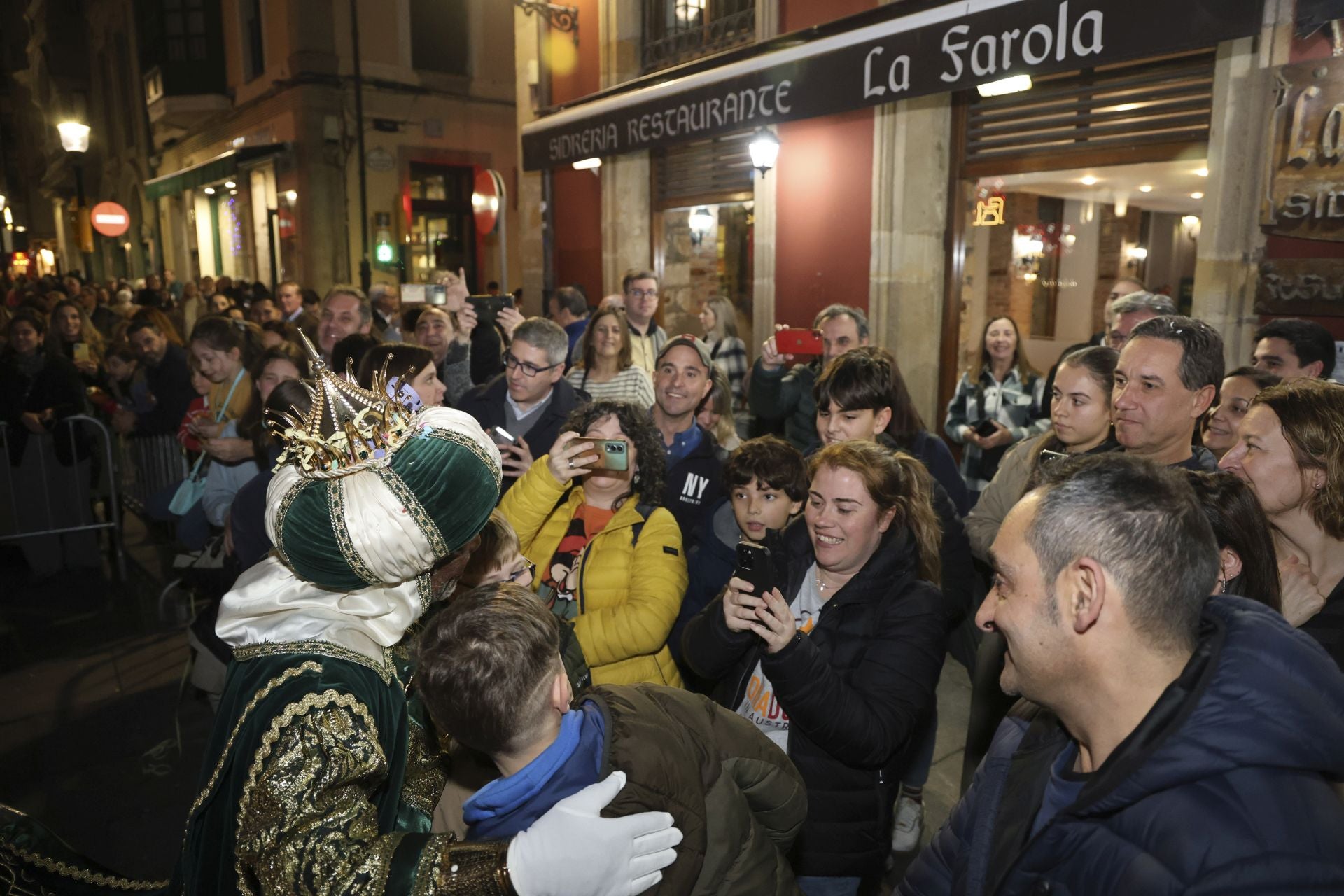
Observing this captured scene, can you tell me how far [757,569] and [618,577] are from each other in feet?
2.93

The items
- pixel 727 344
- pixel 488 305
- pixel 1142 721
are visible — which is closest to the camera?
pixel 1142 721

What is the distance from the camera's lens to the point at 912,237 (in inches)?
275

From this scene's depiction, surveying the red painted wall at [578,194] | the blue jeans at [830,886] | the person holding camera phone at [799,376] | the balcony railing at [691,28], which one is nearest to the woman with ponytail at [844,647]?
the blue jeans at [830,886]

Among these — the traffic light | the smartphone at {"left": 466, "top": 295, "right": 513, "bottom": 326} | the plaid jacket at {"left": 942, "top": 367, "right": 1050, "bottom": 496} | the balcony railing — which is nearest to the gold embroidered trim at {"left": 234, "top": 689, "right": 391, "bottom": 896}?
the plaid jacket at {"left": 942, "top": 367, "right": 1050, "bottom": 496}

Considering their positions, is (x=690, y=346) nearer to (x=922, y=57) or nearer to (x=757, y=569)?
(x=757, y=569)

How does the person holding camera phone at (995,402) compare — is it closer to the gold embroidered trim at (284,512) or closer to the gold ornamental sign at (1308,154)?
the gold ornamental sign at (1308,154)

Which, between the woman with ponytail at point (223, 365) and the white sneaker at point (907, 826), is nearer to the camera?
the white sneaker at point (907, 826)

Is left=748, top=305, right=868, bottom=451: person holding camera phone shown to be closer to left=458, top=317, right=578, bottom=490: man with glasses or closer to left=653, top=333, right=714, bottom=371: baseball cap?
left=653, top=333, right=714, bottom=371: baseball cap

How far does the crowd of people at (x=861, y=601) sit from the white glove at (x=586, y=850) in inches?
1.8

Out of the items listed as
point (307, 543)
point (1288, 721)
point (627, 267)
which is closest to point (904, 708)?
point (1288, 721)

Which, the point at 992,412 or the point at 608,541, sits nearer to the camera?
the point at 608,541

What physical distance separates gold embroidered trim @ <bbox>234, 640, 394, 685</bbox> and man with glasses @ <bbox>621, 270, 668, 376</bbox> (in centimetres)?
506

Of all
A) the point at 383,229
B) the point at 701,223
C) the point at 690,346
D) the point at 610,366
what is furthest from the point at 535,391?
the point at 383,229

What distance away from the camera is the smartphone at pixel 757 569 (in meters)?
2.29
